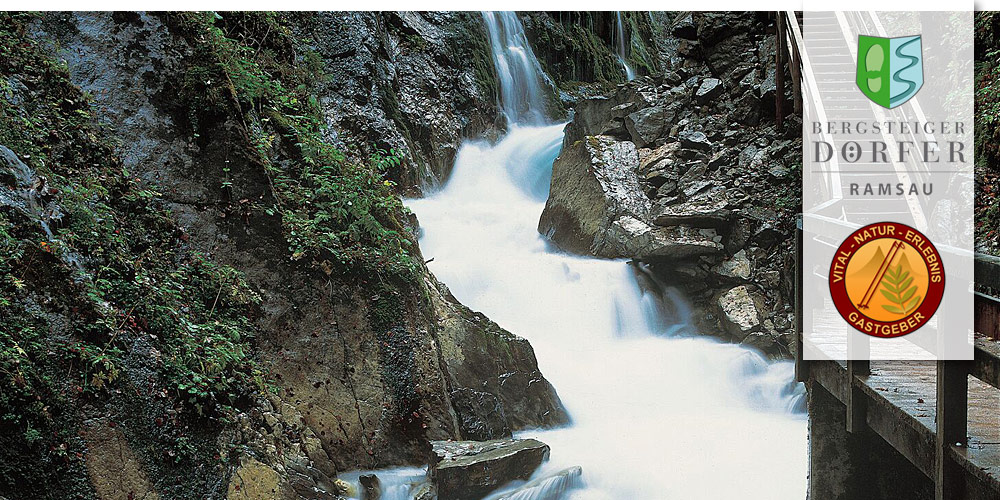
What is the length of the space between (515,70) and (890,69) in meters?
7.23

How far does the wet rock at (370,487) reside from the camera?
13.6 ft

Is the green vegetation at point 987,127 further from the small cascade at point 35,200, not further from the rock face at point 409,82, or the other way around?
the small cascade at point 35,200

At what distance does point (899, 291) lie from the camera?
277 centimetres

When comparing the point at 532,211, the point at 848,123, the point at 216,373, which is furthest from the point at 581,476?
the point at 532,211

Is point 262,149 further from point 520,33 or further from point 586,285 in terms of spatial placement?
point 520,33

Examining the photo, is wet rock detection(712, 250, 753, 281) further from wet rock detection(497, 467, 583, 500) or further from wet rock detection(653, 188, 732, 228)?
wet rock detection(497, 467, 583, 500)

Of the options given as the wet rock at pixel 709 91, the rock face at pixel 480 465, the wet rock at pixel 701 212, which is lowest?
the rock face at pixel 480 465

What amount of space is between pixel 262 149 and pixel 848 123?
447 cm

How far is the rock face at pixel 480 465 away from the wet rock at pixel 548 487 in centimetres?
8

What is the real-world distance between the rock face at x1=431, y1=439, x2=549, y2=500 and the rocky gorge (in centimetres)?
2

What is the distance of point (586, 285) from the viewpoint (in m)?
7.91

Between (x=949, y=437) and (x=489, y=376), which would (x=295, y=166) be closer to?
(x=489, y=376)

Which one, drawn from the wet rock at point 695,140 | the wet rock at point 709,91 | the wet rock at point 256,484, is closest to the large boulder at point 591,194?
the wet rock at point 695,140

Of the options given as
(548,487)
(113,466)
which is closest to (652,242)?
(548,487)
